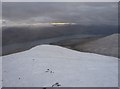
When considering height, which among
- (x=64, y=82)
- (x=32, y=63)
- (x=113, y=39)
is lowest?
(x=113, y=39)

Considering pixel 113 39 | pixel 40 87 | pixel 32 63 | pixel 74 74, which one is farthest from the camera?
pixel 113 39

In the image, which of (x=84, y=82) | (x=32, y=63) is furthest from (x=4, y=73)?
(x=84, y=82)

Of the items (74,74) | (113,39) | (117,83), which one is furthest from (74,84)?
(113,39)

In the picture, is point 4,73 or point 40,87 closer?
point 40,87

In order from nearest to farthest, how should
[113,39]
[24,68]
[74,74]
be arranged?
[74,74] → [24,68] → [113,39]

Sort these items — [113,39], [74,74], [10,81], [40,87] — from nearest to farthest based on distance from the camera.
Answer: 1. [40,87]
2. [10,81]
3. [74,74]
4. [113,39]

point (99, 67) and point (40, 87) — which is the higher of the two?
point (40, 87)

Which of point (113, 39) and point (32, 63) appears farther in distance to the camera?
point (113, 39)

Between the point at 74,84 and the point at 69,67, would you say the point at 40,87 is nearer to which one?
the point at 74,84

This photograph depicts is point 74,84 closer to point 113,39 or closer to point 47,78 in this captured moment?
point 47,78
